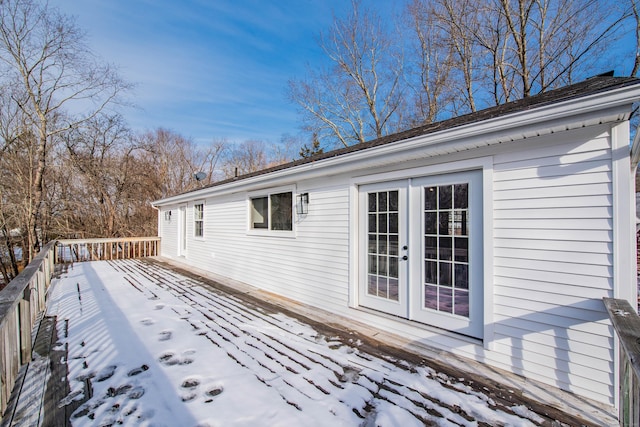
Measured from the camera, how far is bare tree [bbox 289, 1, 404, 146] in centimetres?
1353

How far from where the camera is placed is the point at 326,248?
14.6 ft

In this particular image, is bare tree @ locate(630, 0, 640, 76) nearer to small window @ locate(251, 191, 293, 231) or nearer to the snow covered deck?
A: small window @ locate(251, 191, 293, 231)

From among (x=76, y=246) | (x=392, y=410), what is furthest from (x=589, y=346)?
(x=76, y=246)

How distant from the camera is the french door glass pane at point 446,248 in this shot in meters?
2.96

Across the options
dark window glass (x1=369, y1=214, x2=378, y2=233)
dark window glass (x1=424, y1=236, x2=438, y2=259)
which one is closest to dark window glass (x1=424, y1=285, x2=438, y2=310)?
dark window glass (x1=424, y1=236, x2=438, y2=259)

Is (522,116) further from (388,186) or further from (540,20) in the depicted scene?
(540,20)

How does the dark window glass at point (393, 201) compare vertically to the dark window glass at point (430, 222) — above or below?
Result: above

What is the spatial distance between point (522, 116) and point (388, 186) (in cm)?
159

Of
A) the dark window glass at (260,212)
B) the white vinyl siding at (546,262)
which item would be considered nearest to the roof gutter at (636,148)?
the white vinyl siding at (546,262)

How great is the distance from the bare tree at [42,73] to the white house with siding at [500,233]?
11.8 meters

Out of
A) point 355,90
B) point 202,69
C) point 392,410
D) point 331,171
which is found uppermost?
point 355,90

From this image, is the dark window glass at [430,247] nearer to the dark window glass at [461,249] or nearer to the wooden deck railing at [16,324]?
the dark window glass at [461,249]

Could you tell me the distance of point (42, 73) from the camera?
1060 cm

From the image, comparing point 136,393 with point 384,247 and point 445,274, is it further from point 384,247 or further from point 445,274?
point 445,274
